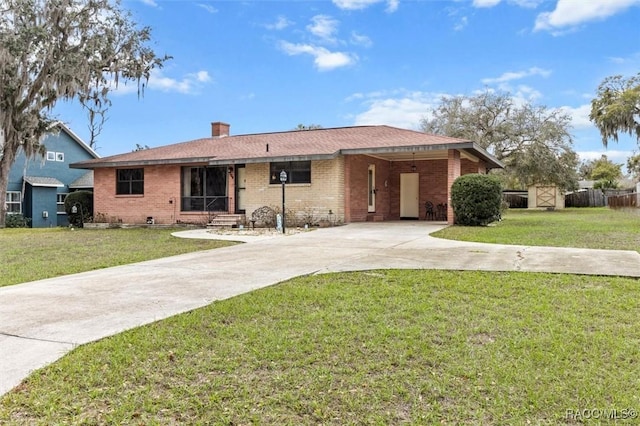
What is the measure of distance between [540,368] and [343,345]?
1.49m

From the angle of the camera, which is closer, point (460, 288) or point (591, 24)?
point (460, 288)

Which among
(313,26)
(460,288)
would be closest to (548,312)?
(460,288)

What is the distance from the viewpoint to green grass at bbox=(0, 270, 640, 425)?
113 inches

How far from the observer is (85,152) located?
31.2 meters

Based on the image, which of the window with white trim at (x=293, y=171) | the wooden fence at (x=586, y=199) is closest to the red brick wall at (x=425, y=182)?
the window with white trim at (x=293, y=171)

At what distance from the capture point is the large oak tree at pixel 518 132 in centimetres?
3033

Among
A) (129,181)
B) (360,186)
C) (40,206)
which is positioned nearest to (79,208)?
(129,181)

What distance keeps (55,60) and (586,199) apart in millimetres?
38990

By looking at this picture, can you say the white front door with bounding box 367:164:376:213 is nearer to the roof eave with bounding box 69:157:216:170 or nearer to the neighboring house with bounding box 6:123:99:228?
the roof eave with bounding box 69:157:216:170

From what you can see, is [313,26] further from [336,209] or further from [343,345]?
[343,345]

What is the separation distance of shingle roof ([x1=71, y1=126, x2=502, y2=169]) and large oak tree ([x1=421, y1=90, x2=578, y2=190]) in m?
13.2

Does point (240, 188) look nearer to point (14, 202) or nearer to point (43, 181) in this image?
point (43, 181)

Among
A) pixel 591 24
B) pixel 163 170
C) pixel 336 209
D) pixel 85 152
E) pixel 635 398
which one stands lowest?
pixel 635 398

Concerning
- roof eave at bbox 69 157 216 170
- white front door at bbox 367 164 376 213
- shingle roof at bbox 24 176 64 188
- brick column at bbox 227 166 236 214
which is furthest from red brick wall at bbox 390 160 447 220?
shingle roof at bbox 24 176 64 188
